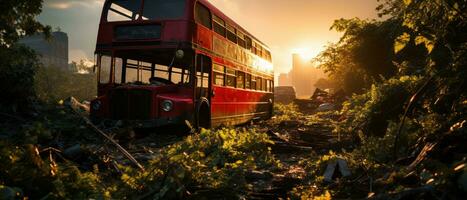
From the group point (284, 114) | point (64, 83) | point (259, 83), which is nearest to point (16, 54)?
point (259, 83)

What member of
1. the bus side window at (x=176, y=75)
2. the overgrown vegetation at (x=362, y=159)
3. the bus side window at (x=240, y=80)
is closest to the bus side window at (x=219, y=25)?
the bus side window at (x=176, y=75)

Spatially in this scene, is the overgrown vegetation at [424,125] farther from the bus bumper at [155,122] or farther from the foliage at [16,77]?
the foliage at [16,77]

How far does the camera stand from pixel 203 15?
10430mm

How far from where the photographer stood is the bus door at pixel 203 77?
1020 cm

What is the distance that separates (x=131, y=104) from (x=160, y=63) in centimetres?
155

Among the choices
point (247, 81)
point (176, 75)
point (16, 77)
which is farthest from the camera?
point (247, 81)

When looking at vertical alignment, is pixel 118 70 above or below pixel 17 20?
below

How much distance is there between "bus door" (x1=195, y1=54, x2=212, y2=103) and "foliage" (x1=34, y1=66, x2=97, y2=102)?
128 feet

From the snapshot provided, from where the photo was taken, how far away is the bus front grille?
9.61 metres

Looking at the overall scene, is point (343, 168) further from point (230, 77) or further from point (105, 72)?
point (230, 77)

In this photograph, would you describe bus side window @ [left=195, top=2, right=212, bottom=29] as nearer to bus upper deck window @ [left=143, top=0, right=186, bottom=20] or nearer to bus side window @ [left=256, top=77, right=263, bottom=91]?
bus upper deck window @ [left=143, top=0, right=186, bottom=20]

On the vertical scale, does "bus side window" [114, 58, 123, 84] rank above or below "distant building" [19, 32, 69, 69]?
below

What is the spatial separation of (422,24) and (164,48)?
6.66m

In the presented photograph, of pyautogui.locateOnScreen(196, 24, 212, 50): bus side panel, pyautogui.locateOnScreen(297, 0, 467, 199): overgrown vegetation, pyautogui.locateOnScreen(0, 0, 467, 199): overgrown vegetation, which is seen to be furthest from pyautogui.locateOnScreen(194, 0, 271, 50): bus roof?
pyautogui.locateOnScreen(297, 0, 467, 199): overgrown vegetation
